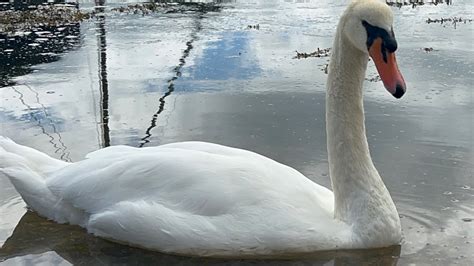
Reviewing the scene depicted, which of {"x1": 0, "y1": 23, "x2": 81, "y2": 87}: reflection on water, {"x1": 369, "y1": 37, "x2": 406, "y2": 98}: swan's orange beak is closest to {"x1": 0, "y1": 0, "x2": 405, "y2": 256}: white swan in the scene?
{"x1": 369, "y1": 37, "x2": 406, "y2": 98}: swan's orange beak

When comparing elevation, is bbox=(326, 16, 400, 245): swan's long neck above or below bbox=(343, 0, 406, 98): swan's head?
below

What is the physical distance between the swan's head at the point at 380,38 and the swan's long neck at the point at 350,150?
181 millimetres

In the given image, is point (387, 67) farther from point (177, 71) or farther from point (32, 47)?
point (32, 47)

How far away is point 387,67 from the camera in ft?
13.5

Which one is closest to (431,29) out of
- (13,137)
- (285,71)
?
(285,71)

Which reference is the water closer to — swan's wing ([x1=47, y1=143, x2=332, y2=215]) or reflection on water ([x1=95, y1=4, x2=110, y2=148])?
reflection on water ([x1=95, y1=4, x2=110, y2=148])

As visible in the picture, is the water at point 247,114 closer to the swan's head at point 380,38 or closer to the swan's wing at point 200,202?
the swan's wing at point 200,202

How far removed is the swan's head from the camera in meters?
4.09

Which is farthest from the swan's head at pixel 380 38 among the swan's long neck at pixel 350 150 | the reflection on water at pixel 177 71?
the reflection on water at pixel 177 71

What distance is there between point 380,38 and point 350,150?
29.4 inches

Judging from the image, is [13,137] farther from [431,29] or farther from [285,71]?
[431,29]

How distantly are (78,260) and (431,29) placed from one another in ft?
37.5

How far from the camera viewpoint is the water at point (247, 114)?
4609mm

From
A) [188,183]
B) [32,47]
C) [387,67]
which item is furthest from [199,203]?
[32,47]
